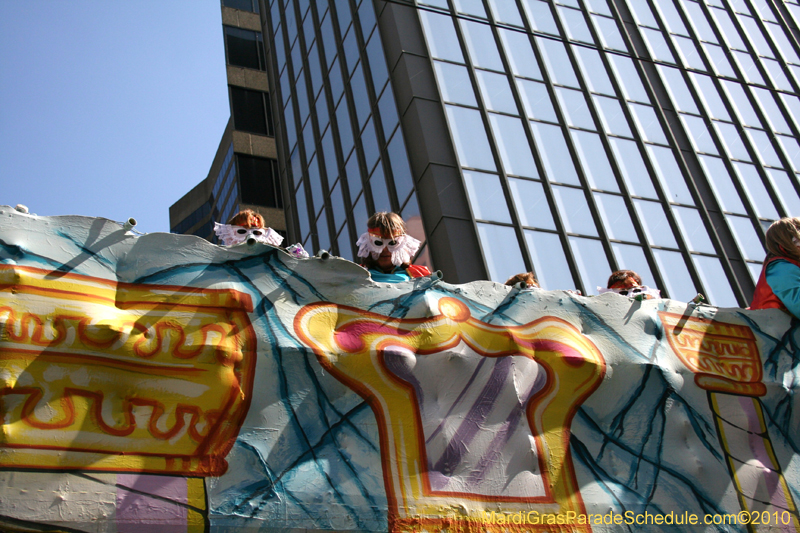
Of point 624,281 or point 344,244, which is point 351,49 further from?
point 624,281

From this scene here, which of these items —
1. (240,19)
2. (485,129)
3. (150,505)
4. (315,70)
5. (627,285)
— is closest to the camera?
(150,505)

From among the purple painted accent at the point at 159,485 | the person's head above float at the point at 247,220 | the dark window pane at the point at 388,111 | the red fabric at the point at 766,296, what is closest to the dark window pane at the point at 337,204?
the dark window pane at the point at 388,111

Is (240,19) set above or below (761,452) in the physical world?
above

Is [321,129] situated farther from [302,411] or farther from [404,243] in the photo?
[302,411]

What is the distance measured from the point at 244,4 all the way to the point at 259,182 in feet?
24.6

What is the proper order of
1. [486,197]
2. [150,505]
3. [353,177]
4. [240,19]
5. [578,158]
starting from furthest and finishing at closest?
[240,19], [353,177], [578,158], [486,197], [150,505]

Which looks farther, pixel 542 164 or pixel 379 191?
pixel 379 191

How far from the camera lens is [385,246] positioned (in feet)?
15.2

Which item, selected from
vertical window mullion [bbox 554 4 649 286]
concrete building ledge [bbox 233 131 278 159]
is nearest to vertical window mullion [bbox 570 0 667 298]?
vertical window mullion [bbox 554 4 649 286]

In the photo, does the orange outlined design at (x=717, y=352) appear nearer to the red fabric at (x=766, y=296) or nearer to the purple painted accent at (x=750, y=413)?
the purple painted accent at (x=750, y=413)

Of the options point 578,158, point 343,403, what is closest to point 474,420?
point 343,403

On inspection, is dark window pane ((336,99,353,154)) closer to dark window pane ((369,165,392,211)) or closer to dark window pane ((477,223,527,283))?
dark window pane ((369,165,392,211))

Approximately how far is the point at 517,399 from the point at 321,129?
1325 centimetres

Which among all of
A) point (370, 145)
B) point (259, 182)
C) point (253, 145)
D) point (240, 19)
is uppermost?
point (240, 19)
